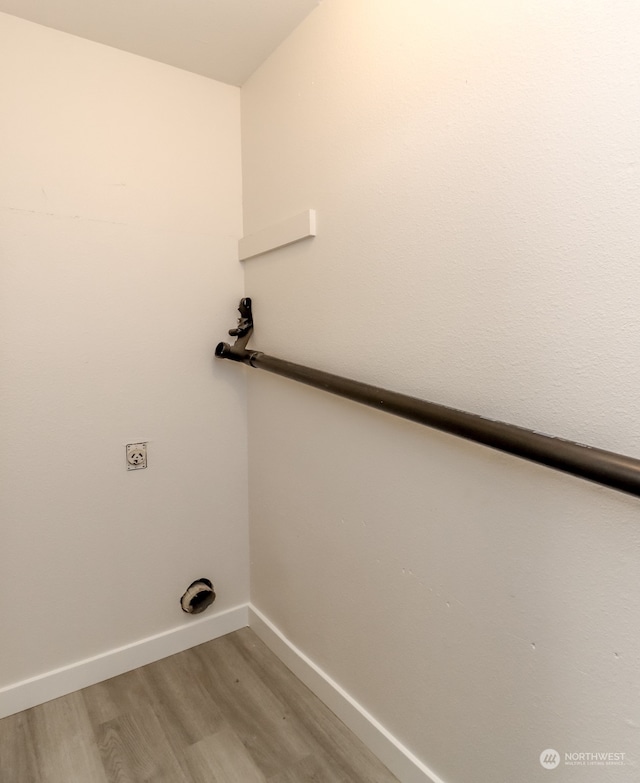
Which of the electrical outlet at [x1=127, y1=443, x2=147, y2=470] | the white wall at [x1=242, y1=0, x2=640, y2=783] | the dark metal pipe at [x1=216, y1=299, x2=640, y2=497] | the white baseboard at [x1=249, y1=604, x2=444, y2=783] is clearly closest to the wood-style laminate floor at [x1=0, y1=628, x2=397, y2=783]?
the white baseboard at [x1=249, y1=604, x2=444, y2=783]

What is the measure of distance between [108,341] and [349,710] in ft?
4.39

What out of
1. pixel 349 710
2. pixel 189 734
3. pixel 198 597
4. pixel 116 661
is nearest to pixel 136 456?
pixel 198 597

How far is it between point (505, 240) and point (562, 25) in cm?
34

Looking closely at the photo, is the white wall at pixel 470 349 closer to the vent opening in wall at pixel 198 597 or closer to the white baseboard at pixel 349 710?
the white baseboard at pixel 349 710

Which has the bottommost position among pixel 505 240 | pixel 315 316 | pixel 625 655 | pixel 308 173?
pixel 625 655

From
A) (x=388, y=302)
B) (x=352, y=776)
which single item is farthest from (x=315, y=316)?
(x=352, y=776)

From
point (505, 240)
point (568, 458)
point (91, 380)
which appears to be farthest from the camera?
point (91, 380)

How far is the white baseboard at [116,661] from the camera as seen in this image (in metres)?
1.45

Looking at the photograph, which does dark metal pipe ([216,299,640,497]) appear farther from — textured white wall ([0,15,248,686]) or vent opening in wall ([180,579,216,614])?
vent opening in wall ([180,579,216,614])

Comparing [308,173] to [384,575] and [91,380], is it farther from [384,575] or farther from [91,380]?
[384,575]

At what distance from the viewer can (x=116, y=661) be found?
1596 mm

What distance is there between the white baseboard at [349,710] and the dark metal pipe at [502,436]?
854mm

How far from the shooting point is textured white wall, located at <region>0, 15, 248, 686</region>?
1.39 metres

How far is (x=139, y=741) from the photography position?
1324mm
